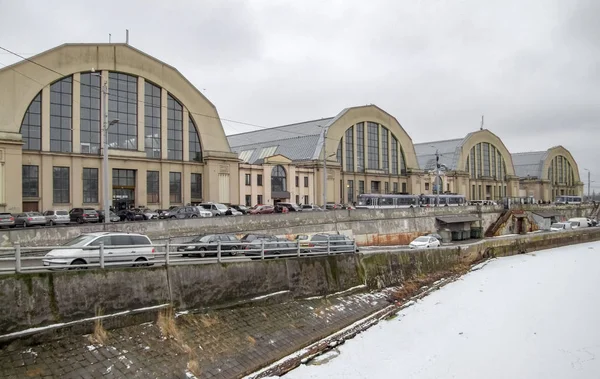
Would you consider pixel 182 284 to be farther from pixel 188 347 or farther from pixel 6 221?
pixel 6 221

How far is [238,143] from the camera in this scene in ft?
253

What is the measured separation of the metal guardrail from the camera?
1170 centimetres

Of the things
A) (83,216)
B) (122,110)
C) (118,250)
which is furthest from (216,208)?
(118,250)

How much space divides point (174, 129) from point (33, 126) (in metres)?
12.9

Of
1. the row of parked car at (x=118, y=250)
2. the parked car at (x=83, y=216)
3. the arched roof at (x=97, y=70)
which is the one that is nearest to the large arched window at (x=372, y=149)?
the arched roof at (x=97, y=70)

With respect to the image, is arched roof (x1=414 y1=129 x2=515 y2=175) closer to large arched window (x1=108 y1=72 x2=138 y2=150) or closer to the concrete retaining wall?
the concrete retaining wall

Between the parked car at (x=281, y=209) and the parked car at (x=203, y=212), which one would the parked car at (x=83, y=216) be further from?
the parked car at (x=281, y=209)

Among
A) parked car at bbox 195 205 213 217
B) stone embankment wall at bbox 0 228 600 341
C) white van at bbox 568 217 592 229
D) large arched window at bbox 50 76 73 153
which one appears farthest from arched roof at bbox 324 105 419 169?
stone embankment wall at bbox 0 228 600 341

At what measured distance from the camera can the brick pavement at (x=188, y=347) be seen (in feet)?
34.0

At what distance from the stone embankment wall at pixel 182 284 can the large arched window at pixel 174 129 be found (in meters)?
28.1

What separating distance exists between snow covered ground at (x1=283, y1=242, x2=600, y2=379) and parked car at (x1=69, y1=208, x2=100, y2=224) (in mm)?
23325

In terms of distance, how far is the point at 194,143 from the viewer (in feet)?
151

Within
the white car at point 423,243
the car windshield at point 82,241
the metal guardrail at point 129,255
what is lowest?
the white car at point 423,243

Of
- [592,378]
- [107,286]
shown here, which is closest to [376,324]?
[592,378]
